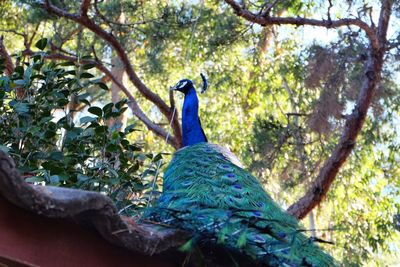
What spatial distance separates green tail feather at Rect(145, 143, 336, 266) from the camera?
1933 mm

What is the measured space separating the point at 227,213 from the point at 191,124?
Answer: 8.28ft

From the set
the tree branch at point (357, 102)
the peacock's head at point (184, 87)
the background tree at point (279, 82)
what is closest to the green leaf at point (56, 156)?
the background tree at point (279, 82)

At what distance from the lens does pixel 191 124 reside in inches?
180

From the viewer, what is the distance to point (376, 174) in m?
8.57

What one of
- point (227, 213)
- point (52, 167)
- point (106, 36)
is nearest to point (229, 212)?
point (227, 213)

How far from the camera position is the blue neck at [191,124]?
173 inches

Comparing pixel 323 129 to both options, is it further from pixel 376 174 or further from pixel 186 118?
pixel 376 174

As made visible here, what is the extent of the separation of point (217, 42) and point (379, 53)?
174 centimetres

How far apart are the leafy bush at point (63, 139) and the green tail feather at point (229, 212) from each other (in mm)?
237

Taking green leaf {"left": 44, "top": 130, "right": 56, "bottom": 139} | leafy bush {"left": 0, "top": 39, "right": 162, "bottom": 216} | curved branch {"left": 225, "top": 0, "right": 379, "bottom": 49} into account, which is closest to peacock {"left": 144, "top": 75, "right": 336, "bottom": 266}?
leafy bush {"left": 0, "top": 39, "right": 162, "bottom": 216}

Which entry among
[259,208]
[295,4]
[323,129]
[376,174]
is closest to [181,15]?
[295,4]

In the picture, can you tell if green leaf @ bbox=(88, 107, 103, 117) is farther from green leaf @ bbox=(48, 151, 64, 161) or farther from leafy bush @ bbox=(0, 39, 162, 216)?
green leaf @ bbox=(48, 151, 64, 161)

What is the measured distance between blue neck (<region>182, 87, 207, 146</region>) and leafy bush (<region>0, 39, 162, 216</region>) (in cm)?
126

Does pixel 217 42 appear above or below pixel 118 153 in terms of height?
above
